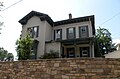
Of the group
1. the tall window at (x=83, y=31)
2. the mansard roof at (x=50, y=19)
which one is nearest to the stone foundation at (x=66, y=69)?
the tall window at (x=83, y=31)

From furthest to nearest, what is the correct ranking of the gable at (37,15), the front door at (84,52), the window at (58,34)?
the window at (58,34) → the gable at (37,15) → the front door at (84,52)

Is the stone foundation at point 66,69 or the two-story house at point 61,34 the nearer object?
the stone foundation at point 66,69

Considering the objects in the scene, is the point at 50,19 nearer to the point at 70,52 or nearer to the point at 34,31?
the point at 34,31

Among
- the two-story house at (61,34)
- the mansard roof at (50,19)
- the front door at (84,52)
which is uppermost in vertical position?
the mansard roof at (50,19)

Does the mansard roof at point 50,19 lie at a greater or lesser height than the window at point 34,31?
greater

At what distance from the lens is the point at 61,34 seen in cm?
1970

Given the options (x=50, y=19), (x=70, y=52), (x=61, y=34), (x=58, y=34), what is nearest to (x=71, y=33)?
(x=61, y=34)

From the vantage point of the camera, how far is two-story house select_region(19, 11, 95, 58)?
1744cm

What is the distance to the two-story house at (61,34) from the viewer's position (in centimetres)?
1744

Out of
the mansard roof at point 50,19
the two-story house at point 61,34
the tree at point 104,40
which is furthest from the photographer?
the tree at point 104,40

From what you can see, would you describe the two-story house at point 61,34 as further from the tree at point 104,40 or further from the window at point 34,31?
the tree at point 104,40

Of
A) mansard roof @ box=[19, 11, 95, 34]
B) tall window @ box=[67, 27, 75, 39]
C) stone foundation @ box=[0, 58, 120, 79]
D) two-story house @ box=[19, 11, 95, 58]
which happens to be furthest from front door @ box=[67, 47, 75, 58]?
stone foundation @ box=[0, 58, 120, 79]

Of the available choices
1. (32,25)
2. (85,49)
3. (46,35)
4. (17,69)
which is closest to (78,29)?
(85,49)

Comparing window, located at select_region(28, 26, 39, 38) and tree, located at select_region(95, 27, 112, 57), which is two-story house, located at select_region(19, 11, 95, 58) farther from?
tree, located at select_region(95, 27, 112, 57)
